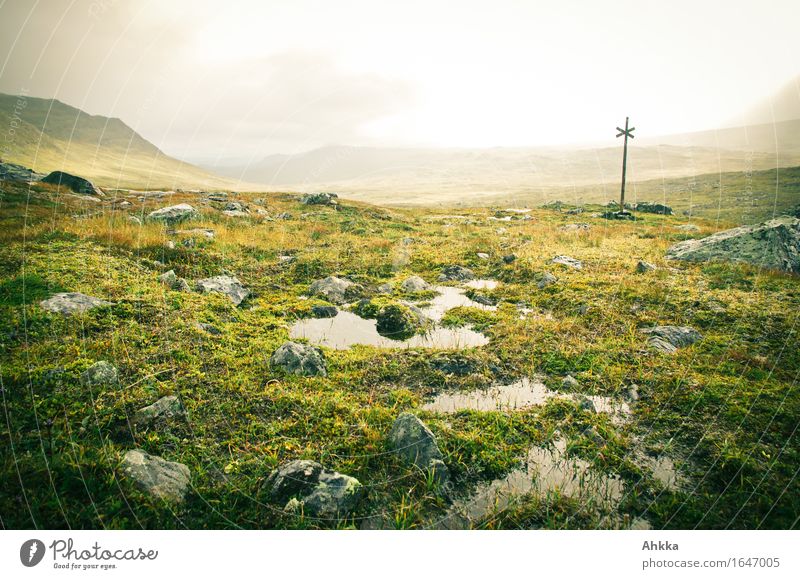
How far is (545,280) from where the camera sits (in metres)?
12.4

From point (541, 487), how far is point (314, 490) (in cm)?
280

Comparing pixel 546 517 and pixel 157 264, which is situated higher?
pixel 157 264

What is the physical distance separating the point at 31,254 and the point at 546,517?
14363 mm

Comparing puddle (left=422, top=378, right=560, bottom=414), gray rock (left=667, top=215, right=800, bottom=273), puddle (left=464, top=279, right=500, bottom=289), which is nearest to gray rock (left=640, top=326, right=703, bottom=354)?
puddle (left=422, top=378, right=560, bottom=414)

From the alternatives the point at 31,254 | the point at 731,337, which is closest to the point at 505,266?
the point at 731,337

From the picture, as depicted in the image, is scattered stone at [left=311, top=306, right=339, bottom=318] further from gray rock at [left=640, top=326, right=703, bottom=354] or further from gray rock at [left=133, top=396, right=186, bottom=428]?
gray rock at [left=640, top=326, right=703, bottom=354]

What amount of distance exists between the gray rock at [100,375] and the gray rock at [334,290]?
227 inches

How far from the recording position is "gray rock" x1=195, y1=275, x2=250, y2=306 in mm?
10000

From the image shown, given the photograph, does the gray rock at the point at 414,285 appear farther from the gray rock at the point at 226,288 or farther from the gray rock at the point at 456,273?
the gray rock at the point at 226,288

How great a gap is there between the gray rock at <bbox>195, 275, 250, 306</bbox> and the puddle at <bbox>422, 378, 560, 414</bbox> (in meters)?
6.59

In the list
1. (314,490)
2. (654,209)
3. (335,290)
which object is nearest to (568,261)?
(335,290)

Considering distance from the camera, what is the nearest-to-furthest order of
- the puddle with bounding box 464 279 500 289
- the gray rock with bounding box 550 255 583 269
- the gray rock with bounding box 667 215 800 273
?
the puddle with bounding box 464 279 500 289
the gray rock with bounding box 667 215 800 273
the gray rock with bounding box 550 255 583 269

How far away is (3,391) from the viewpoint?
16.6ft
